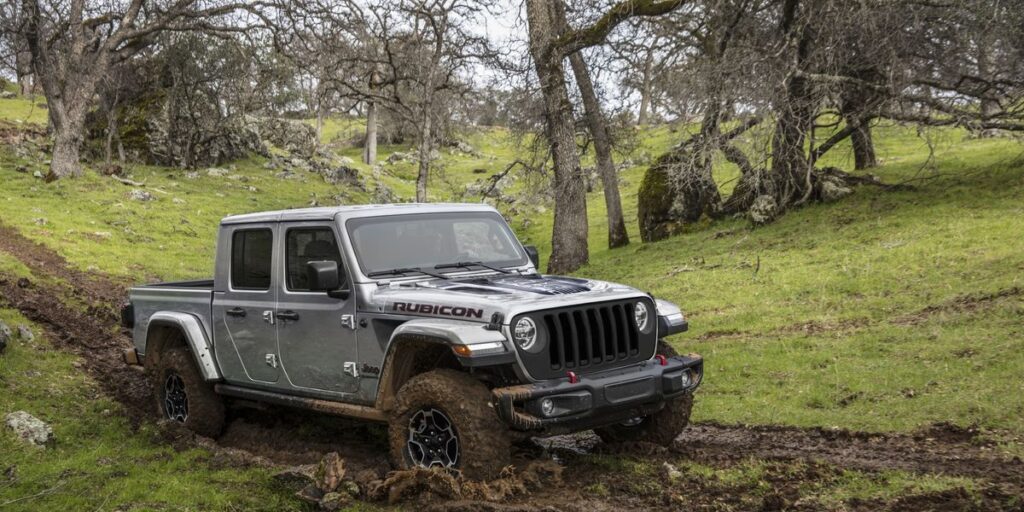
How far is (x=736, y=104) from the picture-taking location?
55.5ft

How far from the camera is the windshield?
700cm

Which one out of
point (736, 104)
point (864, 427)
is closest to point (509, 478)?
point (864, 427)

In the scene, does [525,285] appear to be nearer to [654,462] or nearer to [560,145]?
[654,462]

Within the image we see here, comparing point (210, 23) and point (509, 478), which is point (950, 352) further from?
point (210, 23)

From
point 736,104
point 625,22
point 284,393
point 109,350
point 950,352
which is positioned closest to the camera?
point 284,393

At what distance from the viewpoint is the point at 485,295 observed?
243 inches

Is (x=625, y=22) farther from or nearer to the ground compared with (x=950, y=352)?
farther from the ground

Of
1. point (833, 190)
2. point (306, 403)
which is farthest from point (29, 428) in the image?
point (833, 190)

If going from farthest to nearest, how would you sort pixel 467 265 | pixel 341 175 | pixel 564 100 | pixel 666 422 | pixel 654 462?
pixel 341 175 → pixel 564 100 → pixel 467 265 → pixel 666 422 → pixel 654 462

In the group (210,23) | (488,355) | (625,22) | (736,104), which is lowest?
(488,355)

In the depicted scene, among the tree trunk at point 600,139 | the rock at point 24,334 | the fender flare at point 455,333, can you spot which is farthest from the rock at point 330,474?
the tree trunk at point 600,139

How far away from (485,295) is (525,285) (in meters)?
0.52

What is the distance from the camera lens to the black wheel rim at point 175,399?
852 cm

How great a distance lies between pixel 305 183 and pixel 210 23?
10017 millimetres
